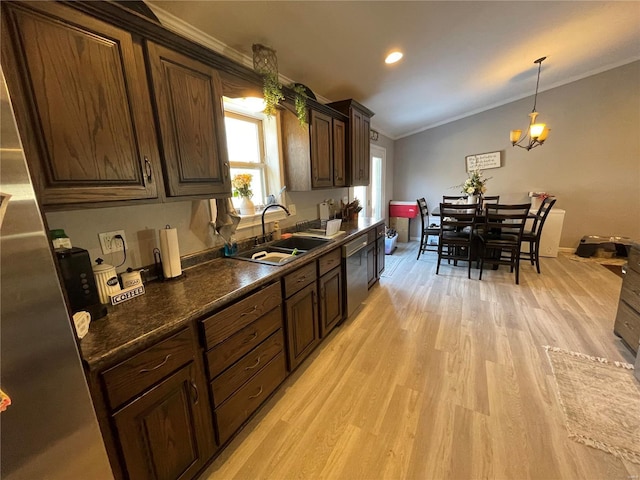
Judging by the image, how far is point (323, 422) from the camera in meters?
1.60

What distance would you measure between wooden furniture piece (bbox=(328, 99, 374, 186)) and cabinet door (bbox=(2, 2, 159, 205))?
7.27 ft

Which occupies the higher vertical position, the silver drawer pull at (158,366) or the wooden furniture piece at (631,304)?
the silver drawer pull at (158,366)

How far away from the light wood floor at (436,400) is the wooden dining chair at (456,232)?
1008mm

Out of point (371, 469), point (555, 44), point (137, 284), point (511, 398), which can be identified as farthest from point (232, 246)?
point (555, 44)

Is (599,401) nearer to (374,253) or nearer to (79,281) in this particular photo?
(374,253)

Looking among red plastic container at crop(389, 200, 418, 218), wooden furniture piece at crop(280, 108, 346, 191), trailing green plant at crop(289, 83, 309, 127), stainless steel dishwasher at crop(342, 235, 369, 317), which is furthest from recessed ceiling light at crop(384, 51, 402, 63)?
red plastic container at crop(389, 200, 418, 218)

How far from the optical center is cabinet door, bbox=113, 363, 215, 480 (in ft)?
3.11

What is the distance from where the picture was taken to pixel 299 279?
5.94 ft

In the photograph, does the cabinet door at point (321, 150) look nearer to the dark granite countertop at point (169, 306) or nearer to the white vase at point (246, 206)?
the white vase at point (246, 206)

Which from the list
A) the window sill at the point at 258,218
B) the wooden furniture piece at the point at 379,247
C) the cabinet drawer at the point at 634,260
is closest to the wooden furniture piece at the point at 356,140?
the wooden furniture piece at the point at 379,247

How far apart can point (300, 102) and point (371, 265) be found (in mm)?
1989

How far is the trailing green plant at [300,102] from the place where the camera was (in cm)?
213

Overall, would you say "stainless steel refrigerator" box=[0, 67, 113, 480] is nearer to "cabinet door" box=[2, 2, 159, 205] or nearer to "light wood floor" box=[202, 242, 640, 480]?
"cabinet door" box=[2, 2, 159, 205]

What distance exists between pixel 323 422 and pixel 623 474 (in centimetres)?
148
